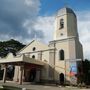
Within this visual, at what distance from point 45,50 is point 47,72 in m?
4.50

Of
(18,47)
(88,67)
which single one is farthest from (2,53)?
(88,67)

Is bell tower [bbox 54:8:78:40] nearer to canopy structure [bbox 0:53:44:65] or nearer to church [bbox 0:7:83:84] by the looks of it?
church [bbox 0:7:83:84]

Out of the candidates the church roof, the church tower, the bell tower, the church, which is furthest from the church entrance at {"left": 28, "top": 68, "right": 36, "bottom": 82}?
the church roof

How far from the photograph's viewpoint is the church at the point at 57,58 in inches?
1055

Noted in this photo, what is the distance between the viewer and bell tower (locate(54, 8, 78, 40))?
30.0 m

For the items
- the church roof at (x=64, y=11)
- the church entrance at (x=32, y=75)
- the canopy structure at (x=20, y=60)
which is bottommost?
the church entrance at (x=32, y=75)

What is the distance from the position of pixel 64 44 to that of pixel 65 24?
410 cm

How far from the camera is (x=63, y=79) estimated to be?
91.8 feet

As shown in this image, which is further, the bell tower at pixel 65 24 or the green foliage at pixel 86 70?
the bell tower at pixel 65 24

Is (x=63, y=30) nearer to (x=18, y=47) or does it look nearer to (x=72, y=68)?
(x=72, y=68)

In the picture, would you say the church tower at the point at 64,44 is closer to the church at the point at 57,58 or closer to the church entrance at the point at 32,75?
the church at the point at 57,58

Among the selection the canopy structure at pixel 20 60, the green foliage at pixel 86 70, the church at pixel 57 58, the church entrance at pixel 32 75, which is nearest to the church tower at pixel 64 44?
the church at pixel 57 58

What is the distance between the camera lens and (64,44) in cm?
2931

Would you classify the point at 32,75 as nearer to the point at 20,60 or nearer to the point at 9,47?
the point at 20,60
